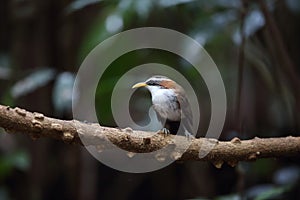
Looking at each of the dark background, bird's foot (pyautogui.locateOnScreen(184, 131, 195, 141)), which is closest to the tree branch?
bird's foot (pyautogui.locateOnScreen(184, 131, 195, 141))

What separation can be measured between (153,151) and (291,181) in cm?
118

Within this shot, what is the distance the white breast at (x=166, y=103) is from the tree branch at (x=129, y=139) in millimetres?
55

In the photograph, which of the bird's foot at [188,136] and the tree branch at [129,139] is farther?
the bird's foot at [188,136]

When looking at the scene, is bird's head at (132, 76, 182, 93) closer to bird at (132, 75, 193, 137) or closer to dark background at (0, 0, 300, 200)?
bird at (132, 75, 193, 137)

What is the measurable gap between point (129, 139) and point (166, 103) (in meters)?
0.14

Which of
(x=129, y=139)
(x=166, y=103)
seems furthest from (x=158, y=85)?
(x=129, y=139)

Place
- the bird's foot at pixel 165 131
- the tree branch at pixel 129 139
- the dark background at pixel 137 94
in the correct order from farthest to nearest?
the dark background at pixel 137 94
the bird's foot at pixel 165 131
the tree branch at pixel 129 139

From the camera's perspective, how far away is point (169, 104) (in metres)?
1.22

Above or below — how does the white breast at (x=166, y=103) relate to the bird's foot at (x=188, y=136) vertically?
above

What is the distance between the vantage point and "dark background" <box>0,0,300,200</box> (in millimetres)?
2143

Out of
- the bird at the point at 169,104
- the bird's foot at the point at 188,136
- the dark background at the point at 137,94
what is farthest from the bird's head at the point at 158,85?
the dark background at the point at 137,94

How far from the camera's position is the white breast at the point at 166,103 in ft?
4.00

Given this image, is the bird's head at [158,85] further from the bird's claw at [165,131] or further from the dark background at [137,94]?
the dark background at [137,94]

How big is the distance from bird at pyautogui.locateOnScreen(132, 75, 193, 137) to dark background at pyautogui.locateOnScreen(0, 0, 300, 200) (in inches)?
29.3
